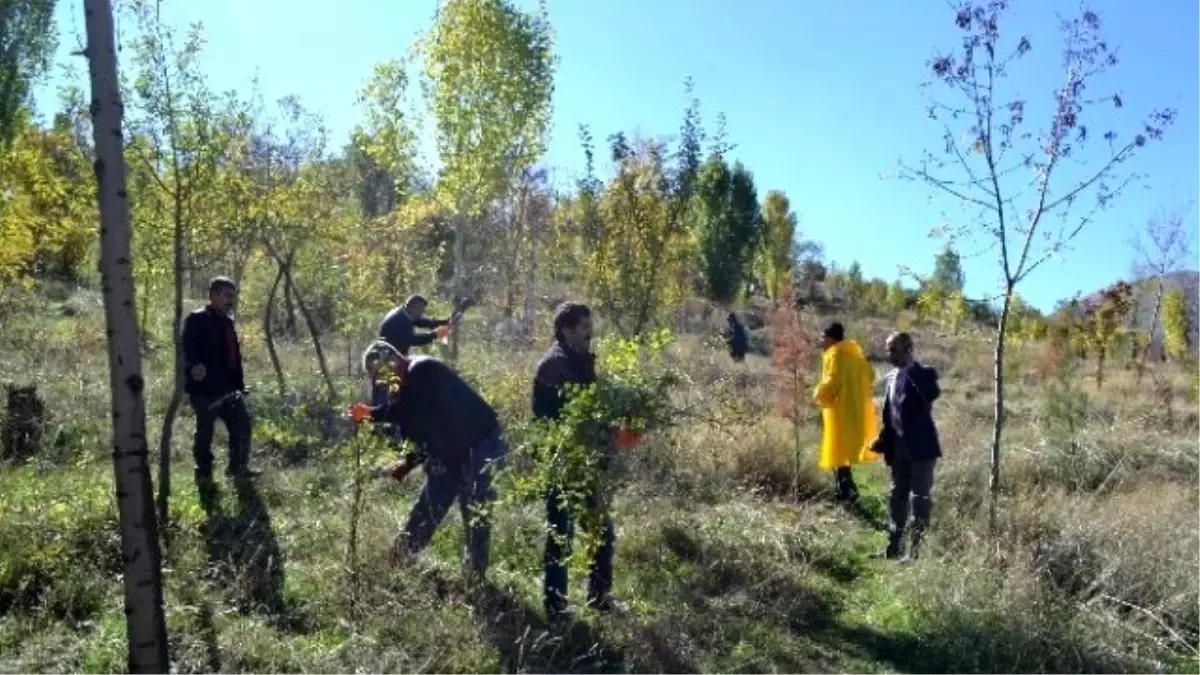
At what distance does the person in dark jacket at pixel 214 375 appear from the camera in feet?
25.1

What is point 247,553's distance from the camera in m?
5.95

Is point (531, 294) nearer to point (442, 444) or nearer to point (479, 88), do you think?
point (479, 88)

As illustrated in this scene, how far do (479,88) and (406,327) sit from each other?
17.2 ft

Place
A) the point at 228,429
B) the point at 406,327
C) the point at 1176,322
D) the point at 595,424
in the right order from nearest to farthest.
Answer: the point at 595,424 < the point at 228,429 < the point at 406,327 < the point at 1176,322

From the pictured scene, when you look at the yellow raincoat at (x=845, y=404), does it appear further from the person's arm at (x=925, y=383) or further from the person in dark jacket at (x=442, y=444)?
the person in dark jacket at (x=442, y=444)

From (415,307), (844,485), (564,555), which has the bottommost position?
(844,485)

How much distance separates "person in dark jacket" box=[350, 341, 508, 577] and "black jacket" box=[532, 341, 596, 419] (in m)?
0.37

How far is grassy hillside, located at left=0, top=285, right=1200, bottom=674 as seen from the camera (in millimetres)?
4887

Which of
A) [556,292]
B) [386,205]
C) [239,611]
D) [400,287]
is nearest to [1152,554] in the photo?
[239,611]

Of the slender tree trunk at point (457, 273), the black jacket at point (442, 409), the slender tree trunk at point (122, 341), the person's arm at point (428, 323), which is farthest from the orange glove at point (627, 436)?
the slender tree trunk at point (457, 273)

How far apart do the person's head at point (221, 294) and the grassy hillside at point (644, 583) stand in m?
1.33

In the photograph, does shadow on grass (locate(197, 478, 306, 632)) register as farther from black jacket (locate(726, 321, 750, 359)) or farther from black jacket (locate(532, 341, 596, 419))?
black jacket (locate(726, 321, 750, 359))

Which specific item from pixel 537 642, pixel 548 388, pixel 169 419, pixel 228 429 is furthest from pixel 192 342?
pixel 537 642

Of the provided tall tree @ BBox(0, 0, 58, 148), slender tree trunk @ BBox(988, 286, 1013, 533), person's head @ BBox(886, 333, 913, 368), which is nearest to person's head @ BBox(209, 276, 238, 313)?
person's head @ BBox(886, 333, 913, 368)
